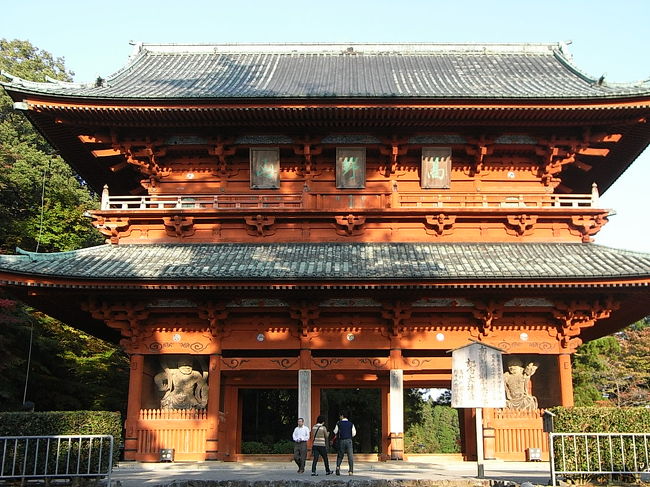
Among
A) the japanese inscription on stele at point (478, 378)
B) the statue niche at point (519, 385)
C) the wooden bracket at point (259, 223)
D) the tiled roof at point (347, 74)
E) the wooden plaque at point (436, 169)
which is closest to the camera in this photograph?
the japanese inscription on stele at point (478, 378)

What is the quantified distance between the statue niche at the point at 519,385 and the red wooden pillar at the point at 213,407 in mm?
9146

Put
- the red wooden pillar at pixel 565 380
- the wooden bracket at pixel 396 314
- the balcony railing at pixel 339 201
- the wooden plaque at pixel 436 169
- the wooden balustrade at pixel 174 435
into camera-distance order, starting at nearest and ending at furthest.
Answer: the wooden balustrade at pixel 174 435 < the red wooden pillar at pixel 565 380 < the wooden bracket at pixel 396 314 < the balcony railing at pixel 339 201 < the wooden plaque at pixel 436 169

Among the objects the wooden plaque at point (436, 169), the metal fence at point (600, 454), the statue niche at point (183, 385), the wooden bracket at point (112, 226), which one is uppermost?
the wooden plaque at point (436, 169)

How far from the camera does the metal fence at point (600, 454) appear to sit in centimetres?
1352

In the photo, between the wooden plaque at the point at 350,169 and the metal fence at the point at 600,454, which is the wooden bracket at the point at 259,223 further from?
the metal fence at the point at 600,454

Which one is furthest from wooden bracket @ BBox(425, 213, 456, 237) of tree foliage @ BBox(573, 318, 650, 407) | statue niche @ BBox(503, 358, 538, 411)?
tree foliage @ BBox(573, 318, 650, 407)

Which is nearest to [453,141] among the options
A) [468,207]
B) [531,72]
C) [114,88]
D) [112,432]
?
[468,207]

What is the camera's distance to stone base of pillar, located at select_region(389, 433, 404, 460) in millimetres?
19359

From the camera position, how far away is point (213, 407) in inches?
783

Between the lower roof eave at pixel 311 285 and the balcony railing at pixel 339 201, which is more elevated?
the balcony railing at pixel 339 201

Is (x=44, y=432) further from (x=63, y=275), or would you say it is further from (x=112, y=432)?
(x=63, y=275)

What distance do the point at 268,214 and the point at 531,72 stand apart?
42.3 feet

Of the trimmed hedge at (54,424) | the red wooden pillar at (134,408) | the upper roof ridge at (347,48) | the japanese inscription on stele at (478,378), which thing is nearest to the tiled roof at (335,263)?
the red wooden pillar at (134,408)

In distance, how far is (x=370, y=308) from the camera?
20500mm
